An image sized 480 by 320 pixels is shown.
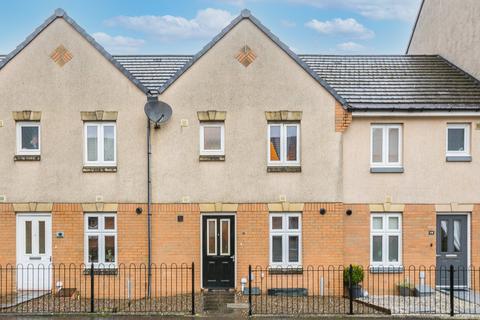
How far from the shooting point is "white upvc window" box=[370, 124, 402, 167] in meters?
15.8

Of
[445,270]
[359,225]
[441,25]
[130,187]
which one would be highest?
[441,25]

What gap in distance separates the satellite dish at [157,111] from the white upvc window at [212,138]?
3.62 feet

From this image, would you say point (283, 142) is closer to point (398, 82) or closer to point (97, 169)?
point (398, 82)

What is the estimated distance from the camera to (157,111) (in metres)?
14.9

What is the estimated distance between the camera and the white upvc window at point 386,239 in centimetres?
1577

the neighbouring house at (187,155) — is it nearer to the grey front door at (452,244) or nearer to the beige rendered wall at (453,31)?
the grey front door at (452,244)

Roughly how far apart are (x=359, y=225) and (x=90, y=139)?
27.9 ft

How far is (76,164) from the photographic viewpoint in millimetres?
15242

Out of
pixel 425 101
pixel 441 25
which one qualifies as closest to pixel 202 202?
pixel 425 101

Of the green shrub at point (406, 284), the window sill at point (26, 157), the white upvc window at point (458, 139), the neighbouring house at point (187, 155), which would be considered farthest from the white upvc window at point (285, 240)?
the window sill at point (26, 157)

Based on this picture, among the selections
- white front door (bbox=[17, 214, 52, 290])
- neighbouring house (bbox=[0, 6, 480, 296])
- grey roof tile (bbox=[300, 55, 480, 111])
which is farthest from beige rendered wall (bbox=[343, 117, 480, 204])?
white front door (bbox=[17, 214, 52, 290])

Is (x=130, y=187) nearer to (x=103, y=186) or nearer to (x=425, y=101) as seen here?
(x=103, y=186)

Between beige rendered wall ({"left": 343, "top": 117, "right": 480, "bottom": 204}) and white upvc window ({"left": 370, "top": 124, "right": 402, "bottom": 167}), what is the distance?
21cm

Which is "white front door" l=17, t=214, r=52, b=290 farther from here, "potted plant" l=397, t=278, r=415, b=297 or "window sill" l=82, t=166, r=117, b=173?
"potted plant" l=397, t=278, r=415, b=297
